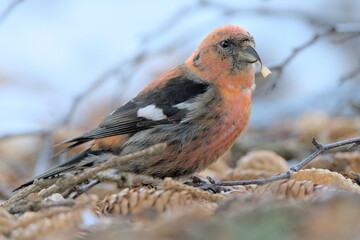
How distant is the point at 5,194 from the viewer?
2443 millimetres

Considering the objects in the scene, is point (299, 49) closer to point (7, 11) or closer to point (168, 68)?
point (7, 11)

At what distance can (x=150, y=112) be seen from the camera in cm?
249

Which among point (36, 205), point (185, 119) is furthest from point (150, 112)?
point (36, 205)

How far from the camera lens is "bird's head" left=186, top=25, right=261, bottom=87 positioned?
2.68 metres

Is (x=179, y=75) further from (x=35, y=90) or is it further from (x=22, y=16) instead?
(x=22, y=16)

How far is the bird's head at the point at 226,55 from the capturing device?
268 centimetres

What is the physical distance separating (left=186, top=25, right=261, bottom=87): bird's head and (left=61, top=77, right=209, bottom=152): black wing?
160 mm

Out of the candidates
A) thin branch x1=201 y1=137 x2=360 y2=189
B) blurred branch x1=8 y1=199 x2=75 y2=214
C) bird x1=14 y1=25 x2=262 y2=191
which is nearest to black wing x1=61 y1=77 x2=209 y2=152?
bird x1=14 y1=25 x2=262 y2=191

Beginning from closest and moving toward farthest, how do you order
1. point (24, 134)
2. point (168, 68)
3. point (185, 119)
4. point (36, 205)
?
point (36, 205), point (185, 119), point (24, 134), point (168, 68)

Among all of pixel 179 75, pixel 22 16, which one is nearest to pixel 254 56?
pixel 179 75

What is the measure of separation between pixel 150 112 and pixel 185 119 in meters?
0.17

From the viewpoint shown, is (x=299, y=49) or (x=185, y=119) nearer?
(x=185, y=119)

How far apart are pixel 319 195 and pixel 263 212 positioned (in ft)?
0.98

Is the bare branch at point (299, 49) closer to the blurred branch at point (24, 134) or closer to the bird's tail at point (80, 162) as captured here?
the bird's tail at point (80, 162)
